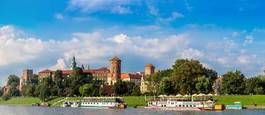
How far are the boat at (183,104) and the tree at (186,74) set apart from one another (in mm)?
16688

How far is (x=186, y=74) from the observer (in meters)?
133

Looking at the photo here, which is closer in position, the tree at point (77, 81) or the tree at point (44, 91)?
the tree at point (44, 91)

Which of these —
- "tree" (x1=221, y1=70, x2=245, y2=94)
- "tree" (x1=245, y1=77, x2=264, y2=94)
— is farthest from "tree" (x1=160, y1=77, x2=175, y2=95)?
"tree" (x1=245, y1=77, x2=264, y2=94)

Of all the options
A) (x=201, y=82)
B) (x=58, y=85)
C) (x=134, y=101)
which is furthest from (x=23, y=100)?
(x=201, y=82)

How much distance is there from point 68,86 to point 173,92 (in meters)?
49.9

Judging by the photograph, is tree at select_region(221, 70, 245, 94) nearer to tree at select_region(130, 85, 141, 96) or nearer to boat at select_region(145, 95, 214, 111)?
boat at select_region(145, 95, 214, 111)

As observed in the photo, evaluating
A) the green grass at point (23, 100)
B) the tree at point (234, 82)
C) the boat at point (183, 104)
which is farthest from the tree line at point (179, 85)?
the boat at point (183, 104)

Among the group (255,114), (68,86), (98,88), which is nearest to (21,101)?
(68,86)

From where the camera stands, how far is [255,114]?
253ft

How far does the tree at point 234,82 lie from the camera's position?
124375 mm

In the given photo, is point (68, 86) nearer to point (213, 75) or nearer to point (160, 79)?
Answer: point (160, 79)

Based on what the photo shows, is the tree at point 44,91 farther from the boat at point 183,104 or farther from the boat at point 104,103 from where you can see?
the boat at point 183,104

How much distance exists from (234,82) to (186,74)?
43.9 feet

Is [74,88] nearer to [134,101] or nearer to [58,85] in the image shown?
[58,85]
